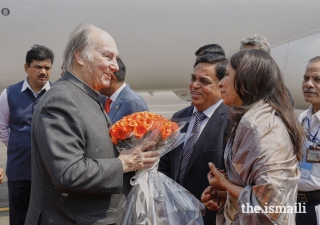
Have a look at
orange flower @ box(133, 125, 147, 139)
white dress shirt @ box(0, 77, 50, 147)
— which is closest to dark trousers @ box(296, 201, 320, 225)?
orange flower @ box(133, 125, 147, 139)

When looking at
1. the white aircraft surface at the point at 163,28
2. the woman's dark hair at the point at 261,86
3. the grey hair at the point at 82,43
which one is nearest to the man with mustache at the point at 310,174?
the woman's dark hair at the point at 261,86

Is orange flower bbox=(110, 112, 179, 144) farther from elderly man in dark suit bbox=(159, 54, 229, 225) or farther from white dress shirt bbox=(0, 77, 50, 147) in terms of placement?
white dress shirt bbox=(0, 77, 50, 147)

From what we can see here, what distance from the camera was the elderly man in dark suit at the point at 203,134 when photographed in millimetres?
3008

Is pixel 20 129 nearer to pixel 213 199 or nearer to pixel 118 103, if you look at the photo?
pixel 118 103

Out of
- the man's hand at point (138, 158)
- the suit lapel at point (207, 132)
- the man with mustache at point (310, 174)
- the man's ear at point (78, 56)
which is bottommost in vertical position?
the man with mustache at point (310, 174)

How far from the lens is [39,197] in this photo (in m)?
2.25

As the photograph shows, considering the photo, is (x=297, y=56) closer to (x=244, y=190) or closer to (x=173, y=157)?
(x=173, y=157)

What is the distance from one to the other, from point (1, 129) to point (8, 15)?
2927mm

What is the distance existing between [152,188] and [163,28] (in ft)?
17.0

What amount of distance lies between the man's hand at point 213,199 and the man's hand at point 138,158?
42 centimetres

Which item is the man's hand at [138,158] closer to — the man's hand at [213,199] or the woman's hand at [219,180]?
the woman's hand at [219,180]

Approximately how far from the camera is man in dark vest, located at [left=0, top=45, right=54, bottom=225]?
162 inches

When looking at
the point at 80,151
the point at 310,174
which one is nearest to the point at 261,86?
the point at 80,151

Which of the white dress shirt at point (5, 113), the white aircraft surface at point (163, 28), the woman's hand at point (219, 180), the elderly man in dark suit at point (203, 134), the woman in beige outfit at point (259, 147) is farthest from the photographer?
the white aircraft surface at point (163, 28)
